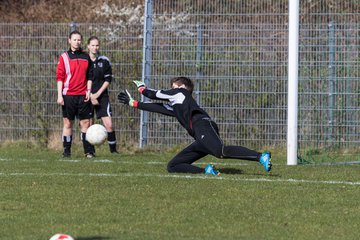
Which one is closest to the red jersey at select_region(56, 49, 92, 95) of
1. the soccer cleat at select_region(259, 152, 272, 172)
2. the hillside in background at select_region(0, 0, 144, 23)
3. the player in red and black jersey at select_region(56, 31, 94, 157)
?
the player in red and black jersey at select_region(56, 31, 94, 157)

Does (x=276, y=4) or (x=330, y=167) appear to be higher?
(x=276, y=4)

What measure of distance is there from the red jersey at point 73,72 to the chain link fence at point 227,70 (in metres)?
2.78

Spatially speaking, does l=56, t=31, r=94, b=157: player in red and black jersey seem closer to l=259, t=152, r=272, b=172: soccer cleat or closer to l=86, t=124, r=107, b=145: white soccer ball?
l=86, t=124, r=107, b=145: white soccer ball

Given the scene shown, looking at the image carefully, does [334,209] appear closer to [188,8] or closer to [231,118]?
[231,118]

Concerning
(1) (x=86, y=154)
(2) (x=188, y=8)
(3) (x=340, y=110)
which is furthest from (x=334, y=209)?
(2) (x=188, y=8)

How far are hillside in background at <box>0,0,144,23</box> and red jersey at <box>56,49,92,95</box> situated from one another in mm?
10552

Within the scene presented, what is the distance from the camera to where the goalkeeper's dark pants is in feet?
36.1

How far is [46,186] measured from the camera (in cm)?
995

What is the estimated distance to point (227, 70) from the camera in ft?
55.5

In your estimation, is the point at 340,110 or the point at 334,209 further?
the point at 340,110

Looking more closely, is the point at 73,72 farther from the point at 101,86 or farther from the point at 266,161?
the point at 266,161

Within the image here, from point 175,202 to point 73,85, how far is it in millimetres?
6233

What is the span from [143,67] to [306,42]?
325cm

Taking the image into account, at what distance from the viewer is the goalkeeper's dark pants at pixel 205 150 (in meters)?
11.0
